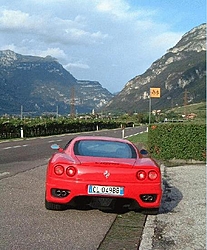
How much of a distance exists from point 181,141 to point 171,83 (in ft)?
488

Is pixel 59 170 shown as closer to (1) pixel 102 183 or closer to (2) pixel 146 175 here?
(1) pixel 102 183

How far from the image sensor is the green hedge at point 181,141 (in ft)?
55.2

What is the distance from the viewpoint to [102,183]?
6.92m

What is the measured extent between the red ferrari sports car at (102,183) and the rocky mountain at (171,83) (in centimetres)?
12374

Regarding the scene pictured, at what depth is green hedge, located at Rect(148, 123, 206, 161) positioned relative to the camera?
16.8 m

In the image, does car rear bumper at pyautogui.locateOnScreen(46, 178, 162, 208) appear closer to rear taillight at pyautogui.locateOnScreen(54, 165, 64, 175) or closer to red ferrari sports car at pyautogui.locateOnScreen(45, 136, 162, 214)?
red ferrari sports car at pyautogui.locateOnScreen(45, 136, 162, 214)

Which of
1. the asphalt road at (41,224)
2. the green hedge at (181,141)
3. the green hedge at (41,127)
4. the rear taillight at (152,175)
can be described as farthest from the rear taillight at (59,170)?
the green hedge at (41,127)

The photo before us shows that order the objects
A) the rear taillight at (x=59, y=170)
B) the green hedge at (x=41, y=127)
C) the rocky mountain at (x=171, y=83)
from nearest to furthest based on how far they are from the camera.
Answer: the rear taillight at (x=59, y=170)
the green hedge at (x=41, y=127)
the rocky mountain at (x=171, y=83)

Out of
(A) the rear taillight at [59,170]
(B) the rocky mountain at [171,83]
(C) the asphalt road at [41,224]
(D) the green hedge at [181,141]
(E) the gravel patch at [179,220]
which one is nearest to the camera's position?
(C) the asphalt road at [41,224]

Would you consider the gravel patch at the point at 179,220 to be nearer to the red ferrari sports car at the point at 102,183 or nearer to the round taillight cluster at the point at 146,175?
the red ferrari sports car at the point at 102,183

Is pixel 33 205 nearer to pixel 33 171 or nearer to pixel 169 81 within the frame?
pixel 33 171

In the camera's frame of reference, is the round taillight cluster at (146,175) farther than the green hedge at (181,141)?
No

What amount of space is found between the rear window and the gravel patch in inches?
45.3

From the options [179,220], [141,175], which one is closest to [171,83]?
[179,220]
